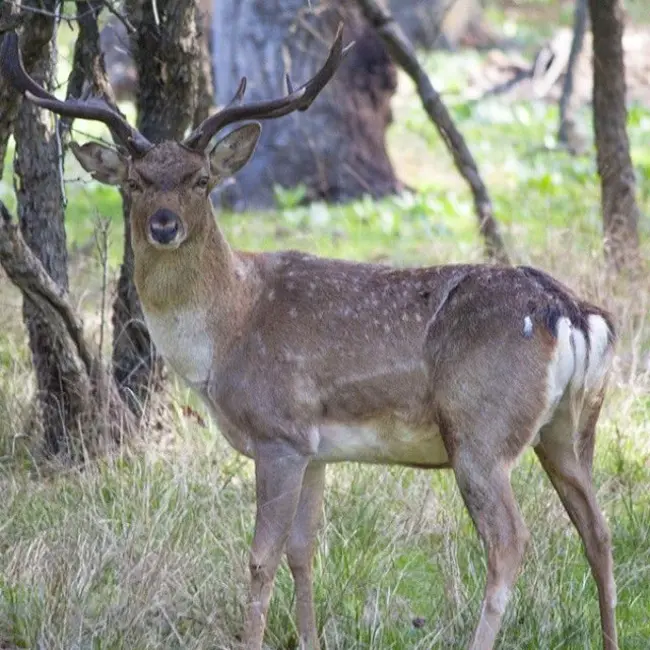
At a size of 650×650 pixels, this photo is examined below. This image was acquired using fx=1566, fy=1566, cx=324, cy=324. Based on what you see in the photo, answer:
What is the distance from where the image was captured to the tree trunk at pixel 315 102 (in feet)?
44.5

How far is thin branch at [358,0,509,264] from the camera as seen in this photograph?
8.98 meters

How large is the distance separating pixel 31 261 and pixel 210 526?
4.38 feet

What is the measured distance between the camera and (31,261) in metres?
6.39

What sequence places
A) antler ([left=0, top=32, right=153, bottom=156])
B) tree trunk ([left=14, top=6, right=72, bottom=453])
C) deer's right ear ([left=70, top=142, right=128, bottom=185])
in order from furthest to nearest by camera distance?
tree trunk ([left=14, top=6, right=72, bottom=453]) → deer's right ear ([left=70, top=142, right=128, bottom=185]) → antler ([left=0, top=32, right=153, bottom=156])

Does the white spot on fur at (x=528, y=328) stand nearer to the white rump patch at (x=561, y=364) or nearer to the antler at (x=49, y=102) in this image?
the white rump patch at (x=561, y=364)

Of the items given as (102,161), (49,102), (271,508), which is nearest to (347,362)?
(271,508)

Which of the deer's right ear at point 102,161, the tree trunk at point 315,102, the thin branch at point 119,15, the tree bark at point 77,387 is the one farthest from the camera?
the tree trunk at point 315,102

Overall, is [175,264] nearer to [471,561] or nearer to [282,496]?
[282,496]

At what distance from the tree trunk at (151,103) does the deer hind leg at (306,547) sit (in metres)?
1.65

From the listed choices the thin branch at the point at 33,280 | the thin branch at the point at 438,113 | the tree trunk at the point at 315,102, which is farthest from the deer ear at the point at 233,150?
the tree trunk at the point at 315,102

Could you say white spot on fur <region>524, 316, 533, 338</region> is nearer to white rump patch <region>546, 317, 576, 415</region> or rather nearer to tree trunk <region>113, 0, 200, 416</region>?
white rump patch <region>546, 317, 576, 415</region>

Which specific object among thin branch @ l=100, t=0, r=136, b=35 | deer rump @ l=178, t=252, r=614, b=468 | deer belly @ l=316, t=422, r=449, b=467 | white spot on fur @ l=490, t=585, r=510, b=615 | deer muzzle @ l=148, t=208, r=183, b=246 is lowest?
white spot on fur @ l=490, t=585, r=510, b=615

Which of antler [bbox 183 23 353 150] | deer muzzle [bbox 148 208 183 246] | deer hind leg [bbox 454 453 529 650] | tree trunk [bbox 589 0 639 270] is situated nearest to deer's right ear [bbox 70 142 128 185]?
antler [bbox 183 23 353 150]

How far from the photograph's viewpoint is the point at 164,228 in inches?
206
